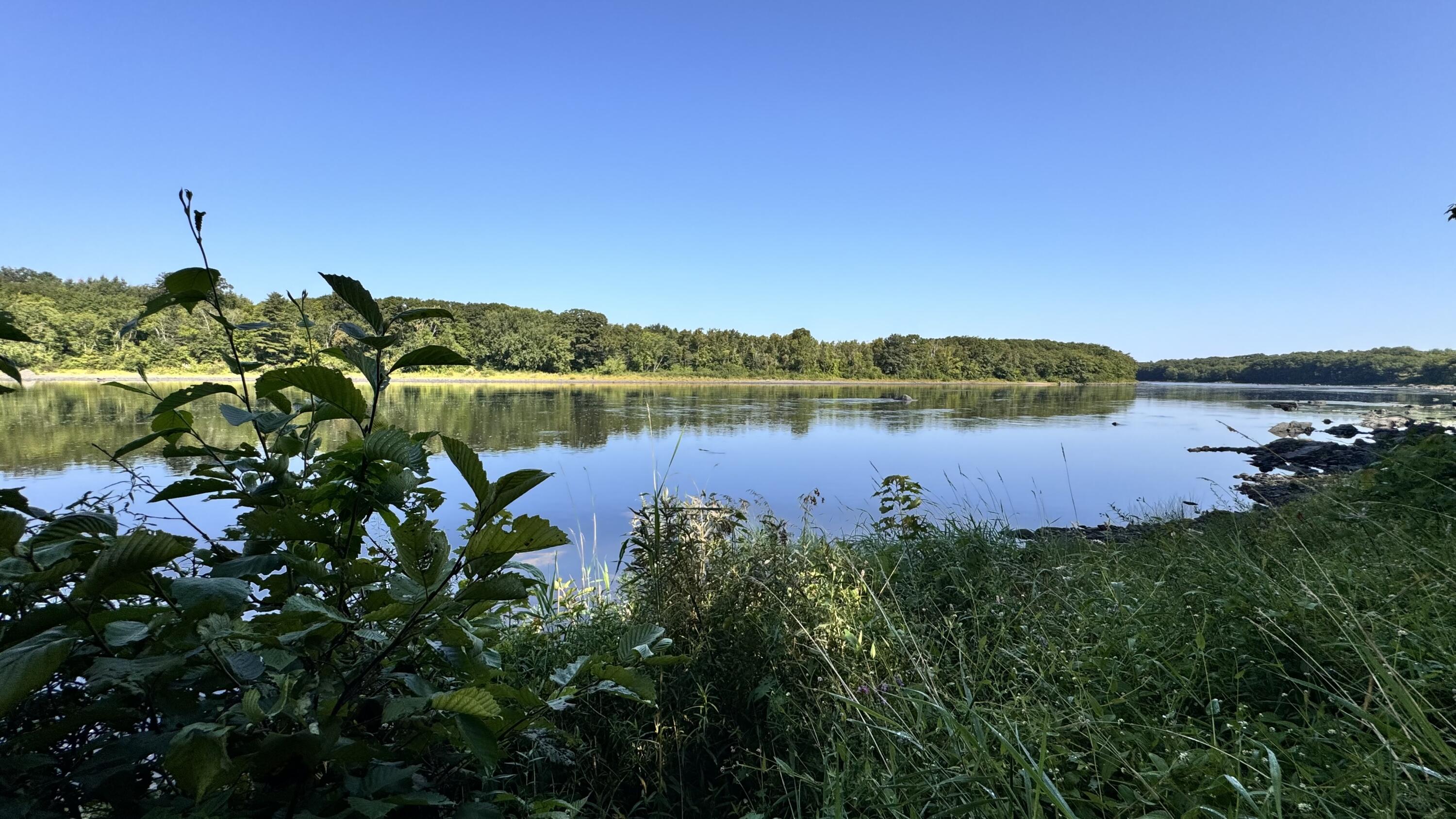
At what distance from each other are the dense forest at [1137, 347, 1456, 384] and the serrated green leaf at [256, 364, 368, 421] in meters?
91.0

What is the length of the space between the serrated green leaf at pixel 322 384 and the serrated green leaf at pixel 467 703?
0.37m

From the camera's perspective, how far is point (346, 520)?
0.85 m

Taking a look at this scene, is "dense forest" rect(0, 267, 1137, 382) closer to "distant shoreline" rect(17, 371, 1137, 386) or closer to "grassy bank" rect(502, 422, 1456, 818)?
"distant shoreline" rect(17, 371, 1137, 386)

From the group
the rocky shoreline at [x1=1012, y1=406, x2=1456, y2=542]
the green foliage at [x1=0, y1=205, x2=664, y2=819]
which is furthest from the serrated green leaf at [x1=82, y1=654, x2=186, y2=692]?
the rocky shoreline at [x1=1012, y1=406, x2=1456, y2=542]

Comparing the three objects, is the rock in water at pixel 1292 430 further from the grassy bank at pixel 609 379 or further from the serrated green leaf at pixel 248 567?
the grassy bank at pixel 609 379

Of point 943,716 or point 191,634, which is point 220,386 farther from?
point 943,716

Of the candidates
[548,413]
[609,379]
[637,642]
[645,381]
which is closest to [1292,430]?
[548,413]

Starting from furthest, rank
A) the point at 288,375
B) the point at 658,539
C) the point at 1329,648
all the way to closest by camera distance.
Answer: the point at 658,539 < the point at 1329,648 < the point at 288,375

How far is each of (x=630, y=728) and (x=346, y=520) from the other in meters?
1.34

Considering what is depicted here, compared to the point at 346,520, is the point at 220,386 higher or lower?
higher

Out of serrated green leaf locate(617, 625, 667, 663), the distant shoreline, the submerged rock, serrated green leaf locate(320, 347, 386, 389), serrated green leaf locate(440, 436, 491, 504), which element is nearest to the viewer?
serrated green leaf locate(440, 436, 491, 504)

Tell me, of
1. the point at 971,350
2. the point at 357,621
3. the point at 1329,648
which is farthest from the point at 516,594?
the point at 971,350

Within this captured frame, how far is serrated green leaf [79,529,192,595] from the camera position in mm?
568

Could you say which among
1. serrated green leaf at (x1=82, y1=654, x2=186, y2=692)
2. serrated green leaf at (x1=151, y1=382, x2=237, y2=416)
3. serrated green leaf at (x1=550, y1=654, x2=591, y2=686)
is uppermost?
serrated green leaf at (x1=151, y1=382, x2=237, y2=416)
